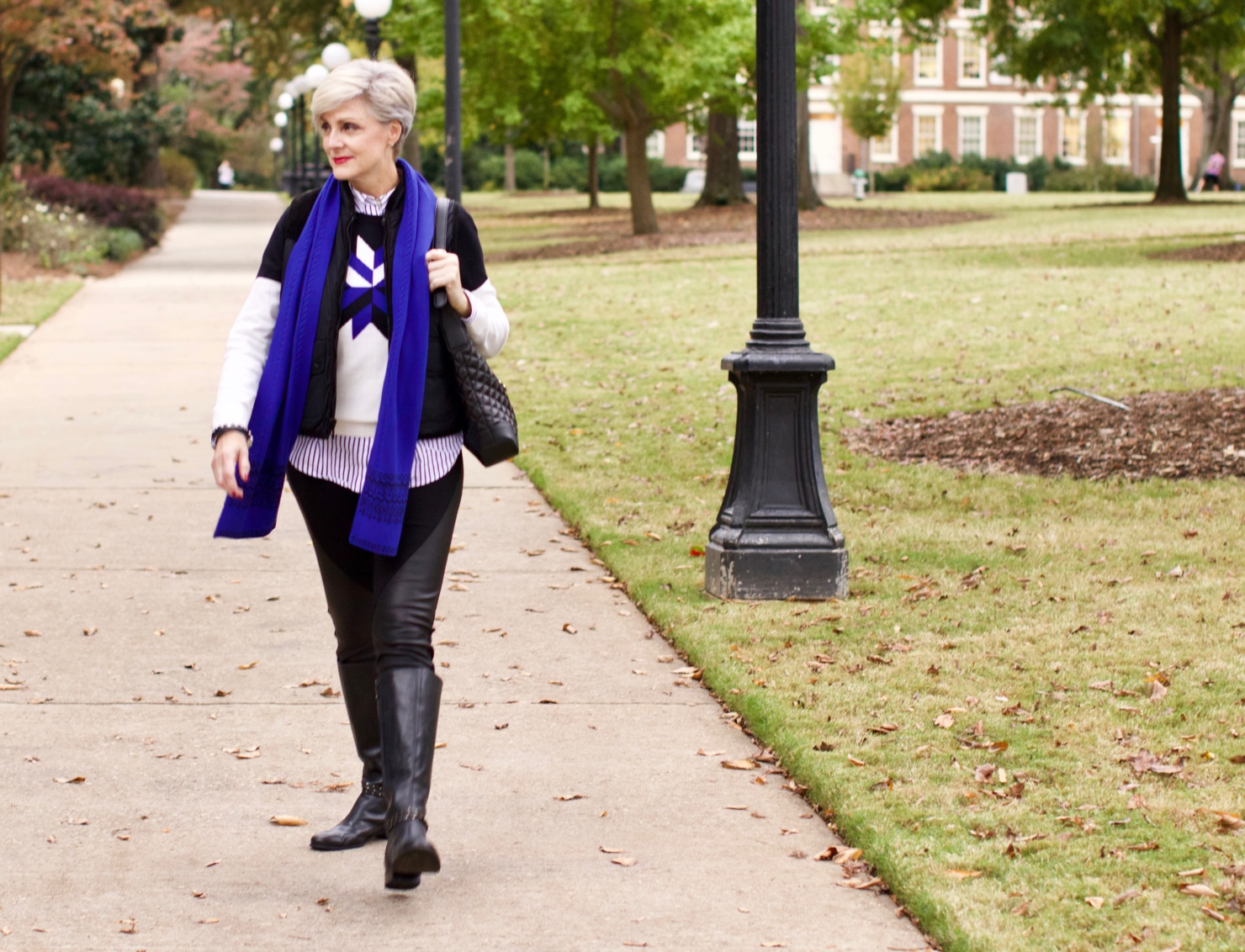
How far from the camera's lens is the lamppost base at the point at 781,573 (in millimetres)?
6312

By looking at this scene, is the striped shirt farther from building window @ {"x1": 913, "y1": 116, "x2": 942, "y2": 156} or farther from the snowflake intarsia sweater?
building window @ {"x1": 913, "y1": 116, "x2": 942, "y2": 156}

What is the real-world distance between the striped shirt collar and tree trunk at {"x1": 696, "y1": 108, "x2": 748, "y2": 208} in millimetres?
33993

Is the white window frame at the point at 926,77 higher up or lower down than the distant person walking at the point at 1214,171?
higher up

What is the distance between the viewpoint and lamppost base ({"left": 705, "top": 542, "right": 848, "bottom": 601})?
6.31 metres

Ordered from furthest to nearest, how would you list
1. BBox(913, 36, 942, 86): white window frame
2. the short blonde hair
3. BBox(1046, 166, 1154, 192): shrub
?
BBox(913, 36, 942, 86): white window frame
BBox(1046, 166, 1154, 192): shrub
the short blonde hair

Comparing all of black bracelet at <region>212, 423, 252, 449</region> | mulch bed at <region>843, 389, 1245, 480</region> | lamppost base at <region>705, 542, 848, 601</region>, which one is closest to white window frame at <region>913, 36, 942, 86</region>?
mulch bed at <region>843, 389, 1245, 480</region>

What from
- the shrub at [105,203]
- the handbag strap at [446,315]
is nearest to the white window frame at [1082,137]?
the shrub at [105,203]

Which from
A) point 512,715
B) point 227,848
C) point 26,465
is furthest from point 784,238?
point 26,465

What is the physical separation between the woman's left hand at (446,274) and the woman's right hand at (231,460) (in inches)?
21.2

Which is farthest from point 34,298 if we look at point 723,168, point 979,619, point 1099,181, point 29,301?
point 1099,181

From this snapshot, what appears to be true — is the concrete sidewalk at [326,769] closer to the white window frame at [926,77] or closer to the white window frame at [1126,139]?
the white window frame at [926,77]

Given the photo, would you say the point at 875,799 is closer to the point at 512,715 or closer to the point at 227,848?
the point at 512,715

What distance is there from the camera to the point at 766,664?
5441mm

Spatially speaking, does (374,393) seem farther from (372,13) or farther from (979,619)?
(372,13)
